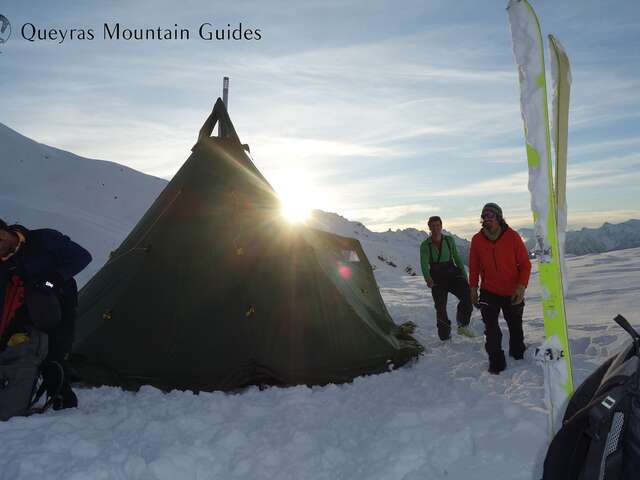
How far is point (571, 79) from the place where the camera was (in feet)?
10.1

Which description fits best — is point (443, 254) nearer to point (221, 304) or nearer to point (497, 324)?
point (497, 324)

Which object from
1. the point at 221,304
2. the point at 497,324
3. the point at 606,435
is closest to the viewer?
the point at 606,435

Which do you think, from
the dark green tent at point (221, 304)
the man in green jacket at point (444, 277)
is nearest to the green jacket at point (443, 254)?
the man in green jacket at point (444, 277)

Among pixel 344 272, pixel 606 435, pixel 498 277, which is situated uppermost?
pixel 344 272

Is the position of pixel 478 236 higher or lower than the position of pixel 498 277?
higher

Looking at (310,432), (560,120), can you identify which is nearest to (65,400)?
(310,432)

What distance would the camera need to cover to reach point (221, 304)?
5676 mm

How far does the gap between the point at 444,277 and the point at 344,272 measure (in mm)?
1667

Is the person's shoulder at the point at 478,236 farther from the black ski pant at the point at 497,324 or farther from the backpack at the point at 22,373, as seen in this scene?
the backpack at the point at 22,373

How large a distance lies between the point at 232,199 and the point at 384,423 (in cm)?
351

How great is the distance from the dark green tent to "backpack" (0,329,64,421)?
1.07m

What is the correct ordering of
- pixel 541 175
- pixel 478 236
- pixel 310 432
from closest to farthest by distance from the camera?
pixel 541 175
pixel 310 432
pixel 478 236

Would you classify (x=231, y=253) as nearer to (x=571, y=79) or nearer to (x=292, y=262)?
(x=292, y=262)

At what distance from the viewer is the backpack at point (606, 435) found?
138 centimetres
